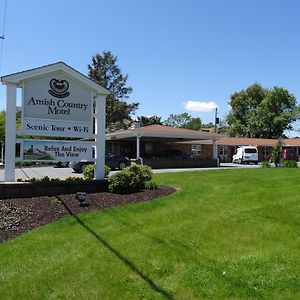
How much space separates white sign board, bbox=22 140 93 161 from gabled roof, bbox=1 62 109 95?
1.58 meters

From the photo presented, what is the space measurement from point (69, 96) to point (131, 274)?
23.9 feet

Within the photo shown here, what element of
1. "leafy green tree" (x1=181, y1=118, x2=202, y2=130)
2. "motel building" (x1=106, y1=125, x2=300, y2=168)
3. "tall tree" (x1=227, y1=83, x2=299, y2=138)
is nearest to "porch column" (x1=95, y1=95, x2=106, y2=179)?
"motel building" (x1=106, y1=125, x2=300, y2=168)

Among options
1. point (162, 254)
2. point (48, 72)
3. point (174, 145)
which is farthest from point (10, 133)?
point (174, 145)

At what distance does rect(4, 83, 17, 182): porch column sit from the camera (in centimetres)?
1088

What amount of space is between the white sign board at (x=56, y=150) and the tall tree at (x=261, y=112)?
62.5 m

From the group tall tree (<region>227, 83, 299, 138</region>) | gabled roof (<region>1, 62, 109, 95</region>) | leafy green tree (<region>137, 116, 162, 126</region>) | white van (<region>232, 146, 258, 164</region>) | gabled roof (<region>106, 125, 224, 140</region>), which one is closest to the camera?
gabled roof (<region>1, 62, 109, 95</region>)

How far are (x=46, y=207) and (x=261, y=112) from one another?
6580 cm

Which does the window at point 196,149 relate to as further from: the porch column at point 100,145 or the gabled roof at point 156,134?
the porch column at point 100,145

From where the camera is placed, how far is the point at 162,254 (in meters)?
6.10

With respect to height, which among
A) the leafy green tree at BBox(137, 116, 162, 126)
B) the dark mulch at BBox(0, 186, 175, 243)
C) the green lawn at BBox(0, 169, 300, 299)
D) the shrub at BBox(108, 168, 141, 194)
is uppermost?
the leafy green tree at BBox(137, 116, 162, 126)

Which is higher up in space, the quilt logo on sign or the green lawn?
the quilt logo on sign

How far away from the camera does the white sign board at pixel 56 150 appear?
11039 mm

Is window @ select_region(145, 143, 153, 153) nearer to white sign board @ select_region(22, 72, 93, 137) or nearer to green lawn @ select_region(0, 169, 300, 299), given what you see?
white sign board @ select_region(22, 72, 93, 137)

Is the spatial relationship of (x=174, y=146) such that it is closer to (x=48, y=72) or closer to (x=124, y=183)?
(x=48, y=72)
